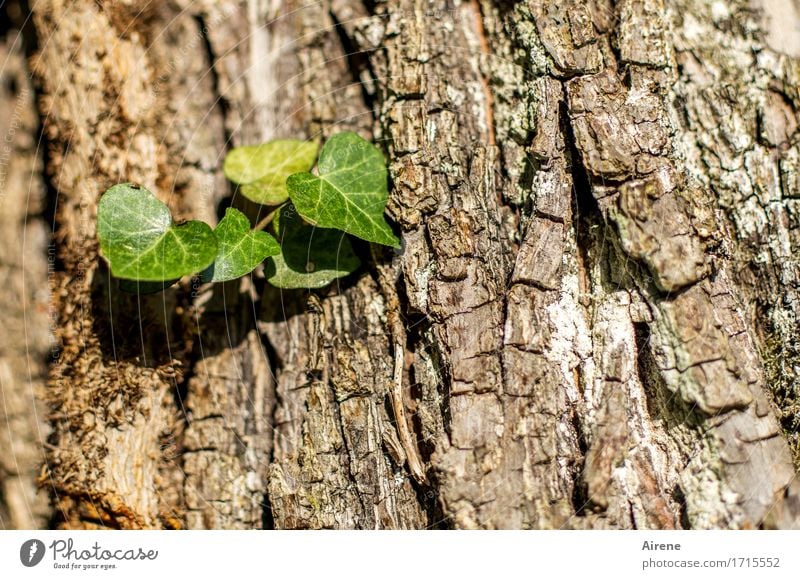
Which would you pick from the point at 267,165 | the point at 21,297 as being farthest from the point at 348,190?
the point at 21,297

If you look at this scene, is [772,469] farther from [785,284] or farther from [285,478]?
[285,478]

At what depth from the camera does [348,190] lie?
1894mm

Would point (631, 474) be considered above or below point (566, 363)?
below

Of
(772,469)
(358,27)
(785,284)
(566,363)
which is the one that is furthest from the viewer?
(358,27)

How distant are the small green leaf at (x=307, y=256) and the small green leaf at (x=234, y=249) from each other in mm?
109

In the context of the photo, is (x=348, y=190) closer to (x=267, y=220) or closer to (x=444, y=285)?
(x=267, y=220)

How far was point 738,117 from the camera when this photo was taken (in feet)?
6.42

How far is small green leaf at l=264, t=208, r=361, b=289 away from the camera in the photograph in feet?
6.40

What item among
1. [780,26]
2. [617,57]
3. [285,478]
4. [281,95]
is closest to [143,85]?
[281,95]

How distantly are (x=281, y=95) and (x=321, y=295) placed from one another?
0.84 m

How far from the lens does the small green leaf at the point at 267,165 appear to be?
2037 millimetres

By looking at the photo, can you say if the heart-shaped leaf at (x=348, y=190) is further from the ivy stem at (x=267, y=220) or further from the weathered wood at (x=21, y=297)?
the weathered wood at (x=21, y=297)
